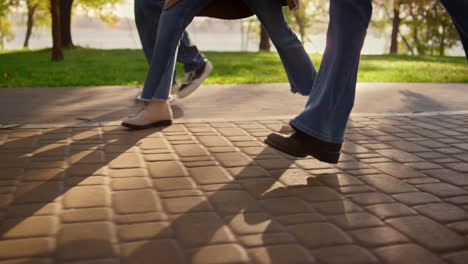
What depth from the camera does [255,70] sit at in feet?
32.7

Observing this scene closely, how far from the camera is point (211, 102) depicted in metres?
5.55

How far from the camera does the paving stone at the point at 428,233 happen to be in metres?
2.13

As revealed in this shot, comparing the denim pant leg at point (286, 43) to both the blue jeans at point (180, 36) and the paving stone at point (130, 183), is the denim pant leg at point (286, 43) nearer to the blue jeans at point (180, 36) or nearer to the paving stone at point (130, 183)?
the blue jeans at point (180, 36)

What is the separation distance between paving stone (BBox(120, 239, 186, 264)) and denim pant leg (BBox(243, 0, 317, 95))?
7.71ft

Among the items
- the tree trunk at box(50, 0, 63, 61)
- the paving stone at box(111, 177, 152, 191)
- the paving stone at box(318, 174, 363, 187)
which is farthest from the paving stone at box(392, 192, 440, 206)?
the tree trunk at box(50, 0, 63, 61)

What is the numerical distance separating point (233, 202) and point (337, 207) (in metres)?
0.49

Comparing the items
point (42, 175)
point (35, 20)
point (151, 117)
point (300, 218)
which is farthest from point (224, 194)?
point (35, 20)

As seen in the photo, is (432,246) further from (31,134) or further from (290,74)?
(31,134)

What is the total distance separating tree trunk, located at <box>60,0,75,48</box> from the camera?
19375mm

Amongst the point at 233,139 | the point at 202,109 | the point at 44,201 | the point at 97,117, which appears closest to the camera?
the point at 44,201

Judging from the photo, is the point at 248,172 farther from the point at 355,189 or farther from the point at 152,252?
the point at 152,252

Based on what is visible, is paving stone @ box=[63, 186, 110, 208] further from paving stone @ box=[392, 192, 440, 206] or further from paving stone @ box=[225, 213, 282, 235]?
paving stone @ box=[392, 192, 440, 206]

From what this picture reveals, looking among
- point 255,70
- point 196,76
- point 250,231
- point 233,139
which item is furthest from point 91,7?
point 250,231

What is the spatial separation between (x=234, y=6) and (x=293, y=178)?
1723 millimetres
